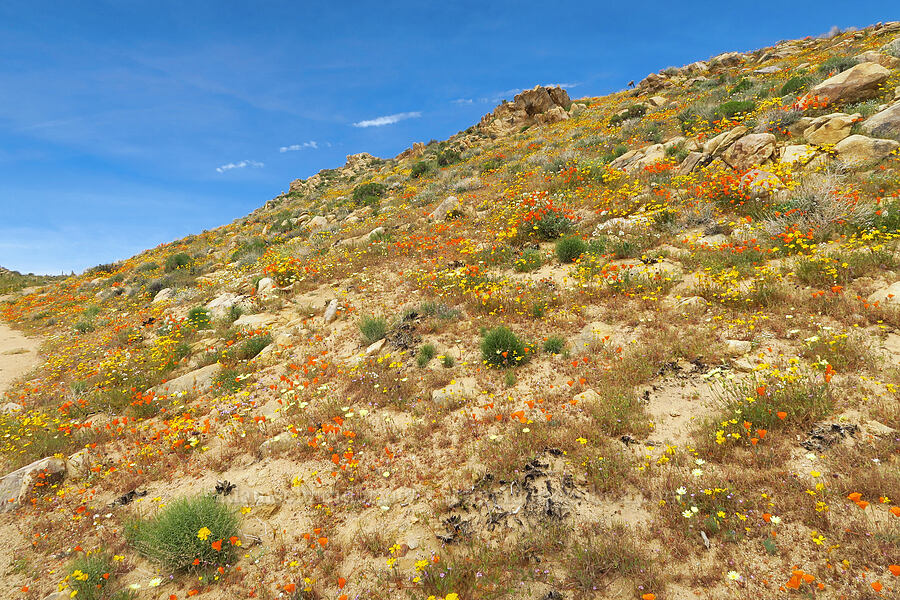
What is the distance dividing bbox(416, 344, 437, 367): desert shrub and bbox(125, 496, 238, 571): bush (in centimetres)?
344

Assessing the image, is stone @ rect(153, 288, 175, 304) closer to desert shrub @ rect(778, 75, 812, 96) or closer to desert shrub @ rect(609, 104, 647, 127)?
desert shrub @ rect(609, 104, 647, 127)

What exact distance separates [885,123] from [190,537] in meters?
15.7

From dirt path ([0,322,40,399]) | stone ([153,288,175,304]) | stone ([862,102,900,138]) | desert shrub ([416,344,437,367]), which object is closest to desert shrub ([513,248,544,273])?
Result: desert shrub ([416,344,437,367])

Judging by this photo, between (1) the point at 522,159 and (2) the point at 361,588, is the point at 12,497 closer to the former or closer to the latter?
(2) the point at 361,588

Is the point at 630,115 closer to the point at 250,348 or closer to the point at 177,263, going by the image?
the point at 250,348

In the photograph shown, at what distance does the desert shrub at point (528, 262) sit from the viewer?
9.43 m

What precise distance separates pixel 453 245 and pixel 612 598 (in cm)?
987

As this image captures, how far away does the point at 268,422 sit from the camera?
6.16 meters

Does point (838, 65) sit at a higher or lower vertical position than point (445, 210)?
higher

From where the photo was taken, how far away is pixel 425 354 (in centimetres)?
690

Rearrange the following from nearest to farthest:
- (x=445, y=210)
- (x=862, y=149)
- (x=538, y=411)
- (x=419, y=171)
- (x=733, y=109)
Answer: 1. (x=538, y=411)
2. (x=862, y=149)
3. (x=733, y=109)
4. (x=445, y=210)
5. (x=419, y=171)

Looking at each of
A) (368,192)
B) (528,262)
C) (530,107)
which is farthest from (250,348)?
(530,107)

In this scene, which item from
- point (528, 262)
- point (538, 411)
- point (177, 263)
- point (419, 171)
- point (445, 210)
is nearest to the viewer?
point (538, 411)

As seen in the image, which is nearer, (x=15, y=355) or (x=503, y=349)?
(x=503, y=349)
